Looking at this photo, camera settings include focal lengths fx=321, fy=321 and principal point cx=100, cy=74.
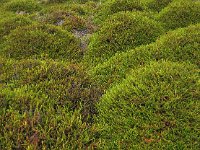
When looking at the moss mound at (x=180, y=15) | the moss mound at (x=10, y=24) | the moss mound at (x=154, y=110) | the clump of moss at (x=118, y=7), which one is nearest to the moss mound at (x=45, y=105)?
the moss mound at (x=154, y=110)

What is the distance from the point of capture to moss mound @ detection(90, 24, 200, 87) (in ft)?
30.2

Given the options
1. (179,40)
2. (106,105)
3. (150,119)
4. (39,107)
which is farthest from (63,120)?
(179,40)

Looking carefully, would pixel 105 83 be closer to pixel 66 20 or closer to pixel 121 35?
pixel 121 35

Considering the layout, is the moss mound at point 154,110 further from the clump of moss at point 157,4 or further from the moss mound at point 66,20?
the clump of moss at point 157,4

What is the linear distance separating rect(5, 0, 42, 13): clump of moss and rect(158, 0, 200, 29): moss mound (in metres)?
7.03

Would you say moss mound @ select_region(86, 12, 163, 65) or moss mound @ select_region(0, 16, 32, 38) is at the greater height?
moss mound @ select_region(86, 12, 163, 65)

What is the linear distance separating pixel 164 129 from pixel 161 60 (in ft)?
9.49

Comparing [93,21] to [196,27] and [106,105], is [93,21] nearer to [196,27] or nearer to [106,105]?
Result: [196,27]

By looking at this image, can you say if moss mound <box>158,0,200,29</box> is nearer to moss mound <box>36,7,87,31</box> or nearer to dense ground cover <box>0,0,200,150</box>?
dense ground cover <box>0,0,200,150</box>

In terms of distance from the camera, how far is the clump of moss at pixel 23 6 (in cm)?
1653

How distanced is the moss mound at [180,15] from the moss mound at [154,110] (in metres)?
3.93

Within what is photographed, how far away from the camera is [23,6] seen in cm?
1672

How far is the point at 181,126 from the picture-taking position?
269 inches

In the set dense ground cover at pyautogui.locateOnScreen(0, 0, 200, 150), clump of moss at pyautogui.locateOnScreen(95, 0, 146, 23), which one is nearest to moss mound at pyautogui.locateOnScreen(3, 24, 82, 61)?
dense ground cover at pyautogui.locateOnScreen(0, 0, 200, 150)
